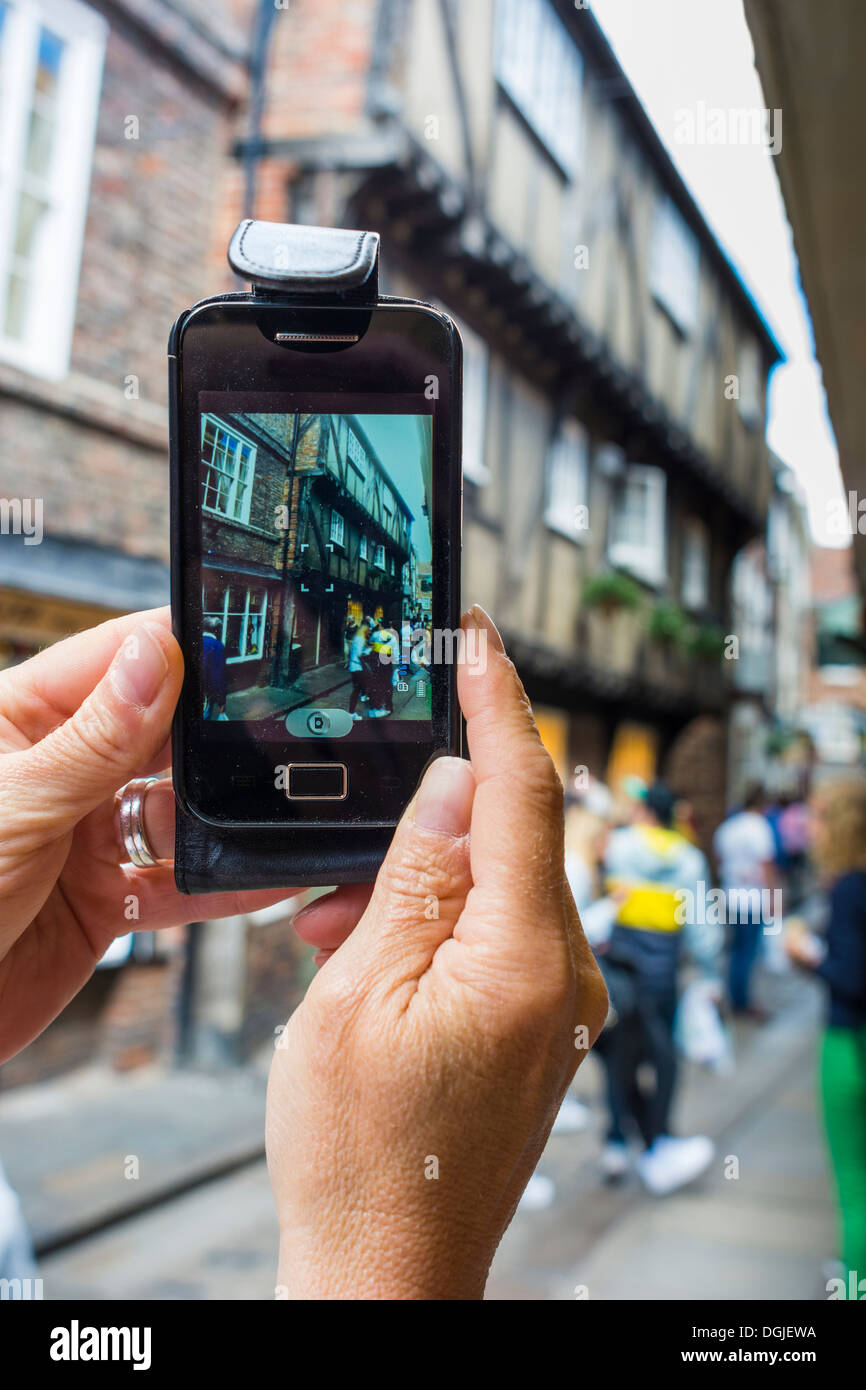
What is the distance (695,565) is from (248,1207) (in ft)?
34.5

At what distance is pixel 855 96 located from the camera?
226 centimetres

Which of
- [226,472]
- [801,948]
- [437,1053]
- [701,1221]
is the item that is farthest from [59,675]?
[701,1221]

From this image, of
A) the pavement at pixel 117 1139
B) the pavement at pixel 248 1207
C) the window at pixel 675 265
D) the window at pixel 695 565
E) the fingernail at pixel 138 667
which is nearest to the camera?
the fingernail at pixel 138 667

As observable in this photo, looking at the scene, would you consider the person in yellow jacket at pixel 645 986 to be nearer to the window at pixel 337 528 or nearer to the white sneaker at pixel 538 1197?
the white sneaker at pixel 538 1197

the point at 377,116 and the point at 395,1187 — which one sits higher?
the point at 377,116

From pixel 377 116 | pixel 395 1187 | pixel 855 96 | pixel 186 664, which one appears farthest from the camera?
pixel 377 116

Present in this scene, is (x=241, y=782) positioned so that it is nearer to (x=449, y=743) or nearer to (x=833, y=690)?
(x=449, y=743)

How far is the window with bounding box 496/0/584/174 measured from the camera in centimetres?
729

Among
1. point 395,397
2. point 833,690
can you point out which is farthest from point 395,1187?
point 833,690

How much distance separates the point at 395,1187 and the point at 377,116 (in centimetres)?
635

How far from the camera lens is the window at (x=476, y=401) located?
24.9ft

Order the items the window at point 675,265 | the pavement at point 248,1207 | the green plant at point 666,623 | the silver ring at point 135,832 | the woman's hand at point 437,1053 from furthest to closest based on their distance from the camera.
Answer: the green plant at point 666,623 → the window at point 675,265 → the pavement at point 248,1207 → the silver ring at point 135,832 → the woman's hand at point 437,1053

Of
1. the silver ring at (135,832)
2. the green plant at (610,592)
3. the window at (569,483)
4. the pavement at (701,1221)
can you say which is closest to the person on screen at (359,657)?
the silver ring at (135,832)

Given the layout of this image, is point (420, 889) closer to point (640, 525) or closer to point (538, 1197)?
point (538, 1197)
